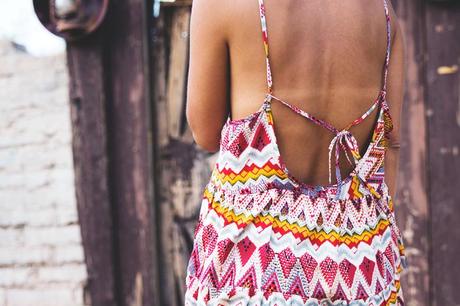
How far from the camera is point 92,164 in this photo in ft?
11.2

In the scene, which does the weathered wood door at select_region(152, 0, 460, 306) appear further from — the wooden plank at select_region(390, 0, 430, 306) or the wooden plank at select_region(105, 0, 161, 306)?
the wooden plank at select_region(105, 0, 161, 306)

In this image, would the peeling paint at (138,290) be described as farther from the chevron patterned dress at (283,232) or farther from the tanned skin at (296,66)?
the tanned skin at (296,66)

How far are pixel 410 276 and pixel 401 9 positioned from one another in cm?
134

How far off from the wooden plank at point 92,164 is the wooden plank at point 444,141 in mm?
1810

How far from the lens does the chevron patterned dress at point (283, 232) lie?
4.39 feet

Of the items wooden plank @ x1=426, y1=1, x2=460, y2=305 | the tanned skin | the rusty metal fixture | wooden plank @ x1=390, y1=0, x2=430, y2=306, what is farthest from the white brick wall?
the tanned skin

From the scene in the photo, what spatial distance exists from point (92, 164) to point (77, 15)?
2.84ft

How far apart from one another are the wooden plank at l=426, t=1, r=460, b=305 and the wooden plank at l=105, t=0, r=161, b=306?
155 cm

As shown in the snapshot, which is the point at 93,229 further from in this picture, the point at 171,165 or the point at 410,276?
the point at 410,276

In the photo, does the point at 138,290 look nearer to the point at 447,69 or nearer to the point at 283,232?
the point at 447,69

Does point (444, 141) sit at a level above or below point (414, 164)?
above

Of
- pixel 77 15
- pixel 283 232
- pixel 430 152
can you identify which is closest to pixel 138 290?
pixel 77 15

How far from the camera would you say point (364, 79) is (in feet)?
4.72

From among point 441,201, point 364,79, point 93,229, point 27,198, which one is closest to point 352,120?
point 364,79
